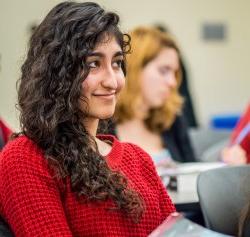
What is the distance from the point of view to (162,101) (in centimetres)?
313

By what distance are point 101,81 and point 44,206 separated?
33 centimetres

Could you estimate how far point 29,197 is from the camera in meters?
1.34

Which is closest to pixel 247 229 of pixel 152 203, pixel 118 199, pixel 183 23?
pixel 152 203

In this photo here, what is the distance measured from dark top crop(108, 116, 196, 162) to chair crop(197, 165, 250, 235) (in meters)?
1.14

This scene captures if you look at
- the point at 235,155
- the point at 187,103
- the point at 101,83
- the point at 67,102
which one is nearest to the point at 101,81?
the point at 101,83

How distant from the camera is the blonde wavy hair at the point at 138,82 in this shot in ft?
9.99

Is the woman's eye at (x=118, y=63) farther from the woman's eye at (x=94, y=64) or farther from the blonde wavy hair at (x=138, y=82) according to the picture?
the blonde wavy hair at (x=138, y=82)

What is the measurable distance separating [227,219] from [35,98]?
0.84 metres

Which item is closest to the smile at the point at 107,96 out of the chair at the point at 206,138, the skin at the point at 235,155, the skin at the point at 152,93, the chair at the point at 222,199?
the chair at the point at 222,199

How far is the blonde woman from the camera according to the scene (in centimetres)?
Result: 305

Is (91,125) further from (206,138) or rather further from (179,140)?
(206,138)

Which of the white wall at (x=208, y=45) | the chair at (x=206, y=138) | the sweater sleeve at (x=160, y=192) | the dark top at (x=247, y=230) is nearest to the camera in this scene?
the sweater sleeve at (x=160, y=192)

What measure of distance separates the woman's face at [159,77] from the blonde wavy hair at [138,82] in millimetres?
22

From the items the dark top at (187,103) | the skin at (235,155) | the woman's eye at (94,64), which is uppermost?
the woman's eye at (94,64)
